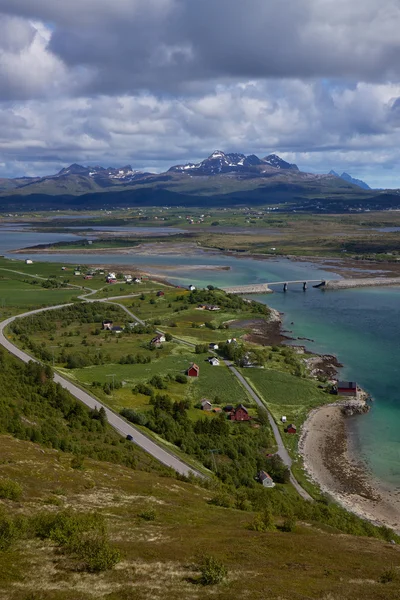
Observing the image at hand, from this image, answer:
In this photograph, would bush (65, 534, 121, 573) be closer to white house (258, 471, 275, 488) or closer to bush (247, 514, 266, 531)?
bush (247, 514, 266, 531)

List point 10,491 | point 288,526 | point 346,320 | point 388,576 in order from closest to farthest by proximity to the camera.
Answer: point 388,576 → point 10,491 → point 288,526 → point 346,320

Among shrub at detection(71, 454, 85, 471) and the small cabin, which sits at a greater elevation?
shrub at detection(71, 454, 85, 471)

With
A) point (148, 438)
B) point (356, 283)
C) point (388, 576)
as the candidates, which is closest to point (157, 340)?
point (148, 438)

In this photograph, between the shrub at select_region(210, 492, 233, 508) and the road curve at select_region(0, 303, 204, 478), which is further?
the road curve at select_region(0, 303, 204, 478)

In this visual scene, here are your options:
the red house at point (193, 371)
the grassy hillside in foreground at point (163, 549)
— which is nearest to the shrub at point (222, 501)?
the grassy hillside in foreground at point (163, 549)

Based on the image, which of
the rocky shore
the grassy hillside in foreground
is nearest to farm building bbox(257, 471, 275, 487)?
the grassy hillside in foreground

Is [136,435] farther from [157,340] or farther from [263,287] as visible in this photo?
[263,287]
